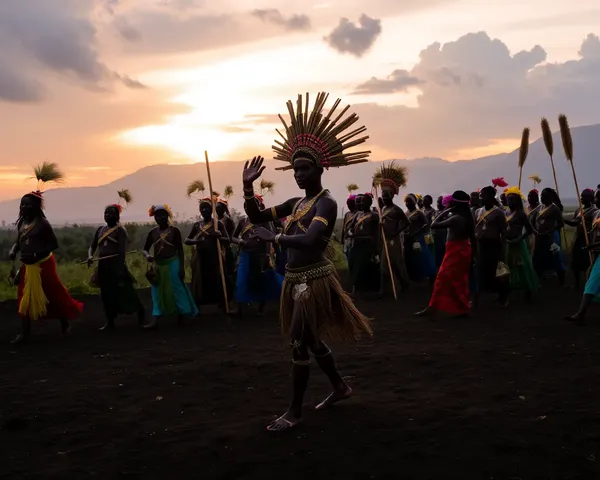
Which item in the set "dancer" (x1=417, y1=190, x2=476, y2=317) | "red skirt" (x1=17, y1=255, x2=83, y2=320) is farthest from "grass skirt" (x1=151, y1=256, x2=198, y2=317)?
"dancer" (x1=417, y1=190, x2=476, y2=317)

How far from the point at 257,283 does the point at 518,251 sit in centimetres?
446

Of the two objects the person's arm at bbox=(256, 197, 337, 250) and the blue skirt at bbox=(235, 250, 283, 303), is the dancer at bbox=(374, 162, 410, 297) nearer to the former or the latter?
the blue skirt at bbox=(235, 250, 283, 303)

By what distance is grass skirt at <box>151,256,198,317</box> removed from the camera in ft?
34.3

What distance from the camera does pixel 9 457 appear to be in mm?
4992

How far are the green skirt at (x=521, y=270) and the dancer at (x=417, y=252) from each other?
2.99m

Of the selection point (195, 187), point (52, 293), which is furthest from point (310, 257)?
point (195, 187)

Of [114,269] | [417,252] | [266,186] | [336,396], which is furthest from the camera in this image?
[266,186]

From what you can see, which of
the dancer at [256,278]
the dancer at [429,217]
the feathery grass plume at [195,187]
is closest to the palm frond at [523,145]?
the dancer at [429,217]

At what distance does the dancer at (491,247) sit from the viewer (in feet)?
37.6

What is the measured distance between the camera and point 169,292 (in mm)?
10461

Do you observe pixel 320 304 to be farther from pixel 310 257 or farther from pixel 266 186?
pixel 266 186

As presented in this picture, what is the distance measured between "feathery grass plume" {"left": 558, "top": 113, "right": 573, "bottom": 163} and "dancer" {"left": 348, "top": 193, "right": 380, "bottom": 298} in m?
3.50

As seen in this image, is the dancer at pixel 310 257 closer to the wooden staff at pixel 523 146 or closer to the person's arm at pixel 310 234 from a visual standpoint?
the person's arm at pixel 310 234

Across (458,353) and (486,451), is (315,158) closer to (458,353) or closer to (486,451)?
(486,451)
